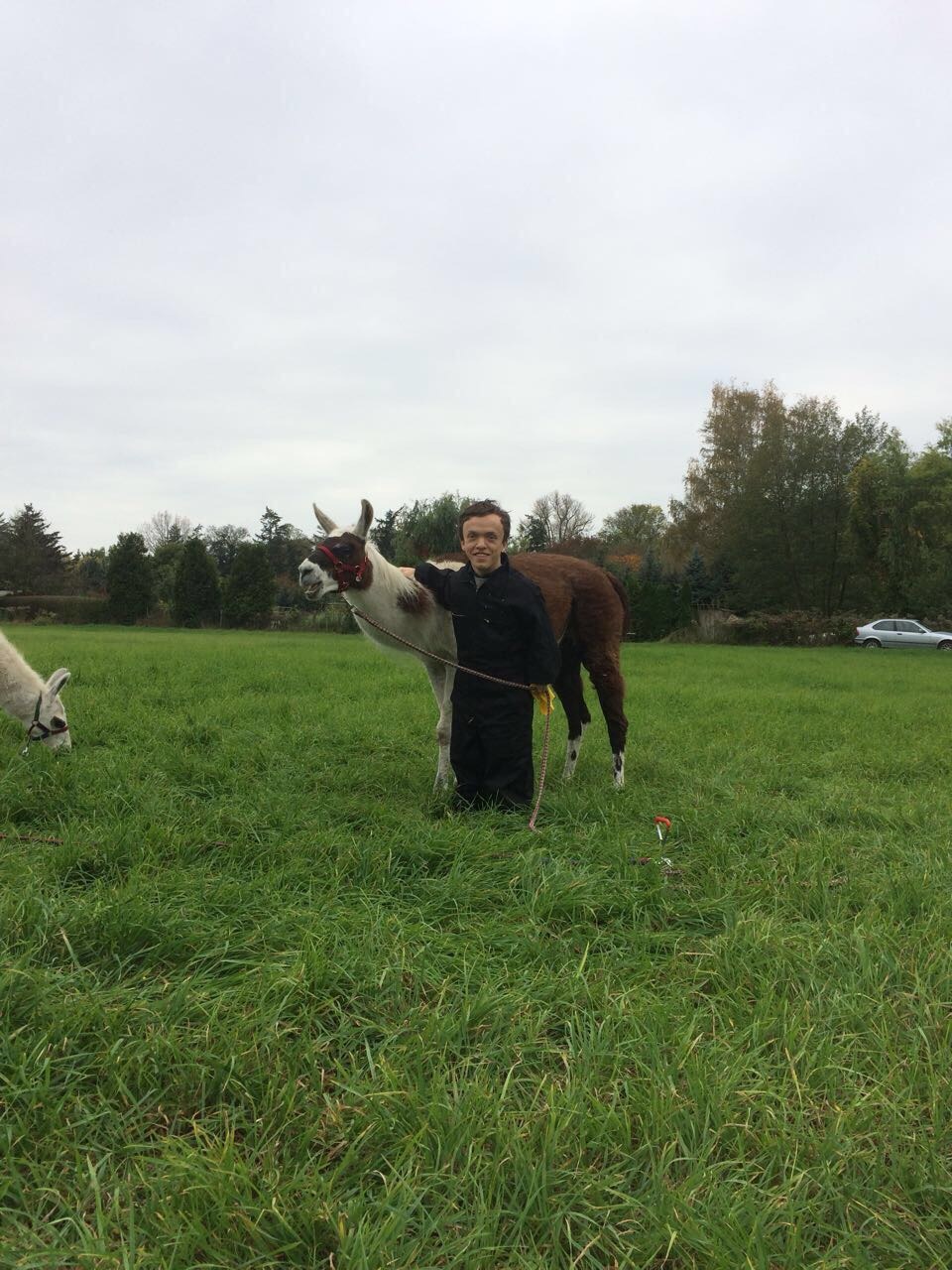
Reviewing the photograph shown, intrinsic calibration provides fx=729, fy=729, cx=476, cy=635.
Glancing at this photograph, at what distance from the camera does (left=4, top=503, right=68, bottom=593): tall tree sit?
1953 inches

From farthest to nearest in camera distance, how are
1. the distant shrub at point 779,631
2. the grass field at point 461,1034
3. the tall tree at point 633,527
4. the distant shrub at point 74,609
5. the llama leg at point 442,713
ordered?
the tall tree at point 633,527 → the distant shrub at point 74,609 → the distant shrub at point 779,631 → the llama leg at point 442,713 → the grass field at point 461,1034

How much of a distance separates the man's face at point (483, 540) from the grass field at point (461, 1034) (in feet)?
4.90

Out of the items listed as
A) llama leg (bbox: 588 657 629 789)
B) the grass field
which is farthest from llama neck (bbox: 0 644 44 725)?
llama leg (bbox: 588 657 629 789)

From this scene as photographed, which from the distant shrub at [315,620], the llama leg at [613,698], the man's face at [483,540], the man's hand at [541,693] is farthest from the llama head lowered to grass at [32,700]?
the distant shrub at [315,620]

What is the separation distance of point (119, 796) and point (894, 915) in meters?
3.77

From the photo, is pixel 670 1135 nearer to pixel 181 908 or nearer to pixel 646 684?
pixel 181 908

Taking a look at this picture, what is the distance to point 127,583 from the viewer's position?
39.4 m

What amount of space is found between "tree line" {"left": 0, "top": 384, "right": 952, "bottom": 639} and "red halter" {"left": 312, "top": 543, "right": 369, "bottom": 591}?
27973 mm

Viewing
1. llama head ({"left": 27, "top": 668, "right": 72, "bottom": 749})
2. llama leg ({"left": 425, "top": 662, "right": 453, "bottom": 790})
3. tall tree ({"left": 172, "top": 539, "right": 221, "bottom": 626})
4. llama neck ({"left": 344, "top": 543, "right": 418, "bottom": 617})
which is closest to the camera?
llama neck ({"left": 344, "top": 543, "right": 418, "bottom": 617})

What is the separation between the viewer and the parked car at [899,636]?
29.7m

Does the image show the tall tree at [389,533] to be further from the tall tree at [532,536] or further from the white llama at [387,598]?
the white llama at [387,598]

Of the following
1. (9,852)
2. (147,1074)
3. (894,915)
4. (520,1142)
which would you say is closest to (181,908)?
(147,1074)

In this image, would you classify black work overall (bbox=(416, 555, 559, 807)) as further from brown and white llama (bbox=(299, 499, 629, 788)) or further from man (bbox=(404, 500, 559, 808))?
brown and white llama (bbox=(299, 499, 629, 788))

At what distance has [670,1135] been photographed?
1.64 metres
